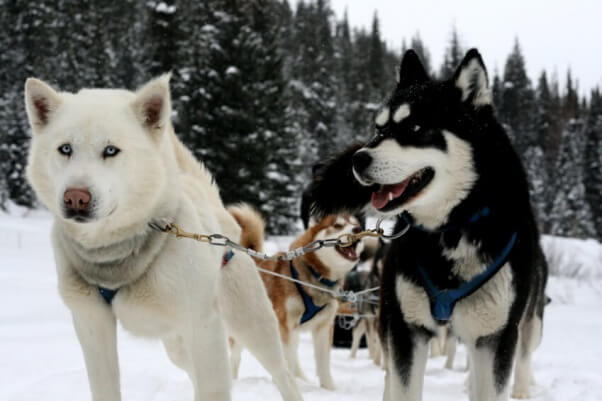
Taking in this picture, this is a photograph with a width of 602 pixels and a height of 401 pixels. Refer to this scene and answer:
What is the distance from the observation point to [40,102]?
218cm

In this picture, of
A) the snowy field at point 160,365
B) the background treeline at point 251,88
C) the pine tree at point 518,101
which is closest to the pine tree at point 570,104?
the background treeline at point 251,88

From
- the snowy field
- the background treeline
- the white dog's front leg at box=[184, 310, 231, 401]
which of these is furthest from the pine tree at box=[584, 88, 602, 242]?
the white dog's front leg at box=[184, 310, 231, 401]

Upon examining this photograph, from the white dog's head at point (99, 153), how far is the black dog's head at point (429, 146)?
84 cm

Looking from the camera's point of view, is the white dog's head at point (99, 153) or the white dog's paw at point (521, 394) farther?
the white dog's paw at point (521, 394)

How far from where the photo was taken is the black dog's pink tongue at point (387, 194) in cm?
224

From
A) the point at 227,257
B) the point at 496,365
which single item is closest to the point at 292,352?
the point at 227,257

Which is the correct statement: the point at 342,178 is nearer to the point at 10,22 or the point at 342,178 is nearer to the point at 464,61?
the point at 464,61

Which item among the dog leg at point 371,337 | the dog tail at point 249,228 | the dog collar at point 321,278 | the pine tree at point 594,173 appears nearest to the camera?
the dog tail at point 249,228

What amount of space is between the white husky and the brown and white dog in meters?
2.10

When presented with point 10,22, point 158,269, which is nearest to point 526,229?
point 158,269

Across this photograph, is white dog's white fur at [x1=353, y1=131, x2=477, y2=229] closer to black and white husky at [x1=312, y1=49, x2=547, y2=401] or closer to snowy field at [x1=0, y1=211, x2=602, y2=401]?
black and white husky at [x1=312, y1=49, x2=547, y2=401]

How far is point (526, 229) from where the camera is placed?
94.0 inches

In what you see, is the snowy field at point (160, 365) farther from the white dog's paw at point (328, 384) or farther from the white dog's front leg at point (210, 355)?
the white dog's front leg at point (210, 355)

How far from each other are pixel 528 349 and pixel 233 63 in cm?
1671
